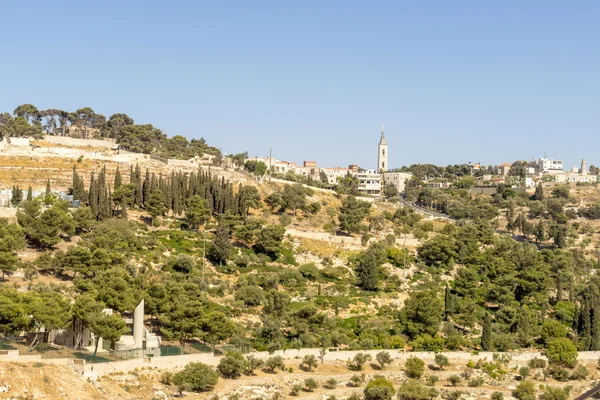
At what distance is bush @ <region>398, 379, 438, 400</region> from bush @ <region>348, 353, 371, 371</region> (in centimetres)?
364

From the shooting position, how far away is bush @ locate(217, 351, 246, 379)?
132 feet

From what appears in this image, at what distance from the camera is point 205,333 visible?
42.6m

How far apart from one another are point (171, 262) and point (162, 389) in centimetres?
2027

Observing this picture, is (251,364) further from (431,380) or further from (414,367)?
(431,380)

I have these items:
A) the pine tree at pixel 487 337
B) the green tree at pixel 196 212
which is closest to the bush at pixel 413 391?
the pine tree at pixel 487 337

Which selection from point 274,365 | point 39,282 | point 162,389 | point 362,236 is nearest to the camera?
point 162,389

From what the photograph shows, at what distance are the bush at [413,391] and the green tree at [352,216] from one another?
A: 37.8 meters

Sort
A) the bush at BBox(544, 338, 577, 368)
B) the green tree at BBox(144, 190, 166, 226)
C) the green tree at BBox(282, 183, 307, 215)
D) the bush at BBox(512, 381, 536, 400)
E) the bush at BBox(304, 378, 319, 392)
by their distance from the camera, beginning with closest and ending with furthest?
the bush at BBox(304, 378, 319, 392), the bush at BBox(512, 381, 536, 400), the bush at BBox(544, 338, 577, 368), the green tree at BBox(144, 190, 166, 226), the green tree at BBox(282, 183, 307, 215)

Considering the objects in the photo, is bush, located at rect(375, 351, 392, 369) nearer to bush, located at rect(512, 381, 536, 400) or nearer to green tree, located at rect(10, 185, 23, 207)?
bush, located at rect(512, 381, 536, 400)

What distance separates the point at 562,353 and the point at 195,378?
87.3 feet

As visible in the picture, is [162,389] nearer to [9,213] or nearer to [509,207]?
[9,213]

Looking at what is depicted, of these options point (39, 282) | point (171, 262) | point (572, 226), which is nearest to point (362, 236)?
point (171, 262)

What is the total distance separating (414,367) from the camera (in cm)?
Result: 4481

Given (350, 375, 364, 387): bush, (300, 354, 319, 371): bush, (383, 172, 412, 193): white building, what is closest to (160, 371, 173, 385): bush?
(300, 354, 319, 371): bush
